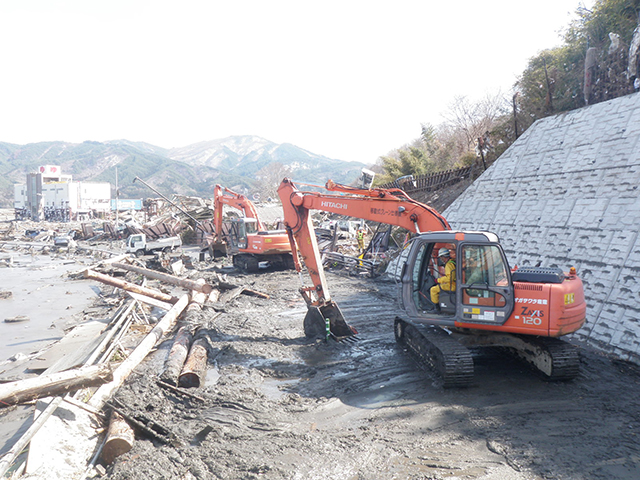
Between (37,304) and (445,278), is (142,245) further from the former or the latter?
(445,278)

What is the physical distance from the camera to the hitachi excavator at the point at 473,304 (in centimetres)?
602

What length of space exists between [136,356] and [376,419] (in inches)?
177

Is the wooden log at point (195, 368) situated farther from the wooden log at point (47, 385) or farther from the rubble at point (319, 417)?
the wooden log at point (47, 385)

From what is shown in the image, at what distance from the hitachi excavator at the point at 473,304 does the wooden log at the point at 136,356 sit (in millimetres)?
4753

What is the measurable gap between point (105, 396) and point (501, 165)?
13.6 m

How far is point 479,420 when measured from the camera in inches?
206

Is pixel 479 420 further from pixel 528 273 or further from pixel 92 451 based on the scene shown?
pixel 92 451

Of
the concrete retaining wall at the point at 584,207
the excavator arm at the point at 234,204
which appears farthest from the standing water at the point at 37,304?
the concrete retaining wall at the point at 584,207

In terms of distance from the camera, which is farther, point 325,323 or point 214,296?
point 214,296

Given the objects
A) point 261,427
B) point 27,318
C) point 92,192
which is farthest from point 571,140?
point 92,192

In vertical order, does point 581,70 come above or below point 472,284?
above

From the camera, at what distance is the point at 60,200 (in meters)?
70.9


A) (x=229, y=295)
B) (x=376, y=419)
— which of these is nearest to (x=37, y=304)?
(x=229, y=295)

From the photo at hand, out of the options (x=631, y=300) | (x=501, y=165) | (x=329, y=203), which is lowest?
(x=631, y=300)
